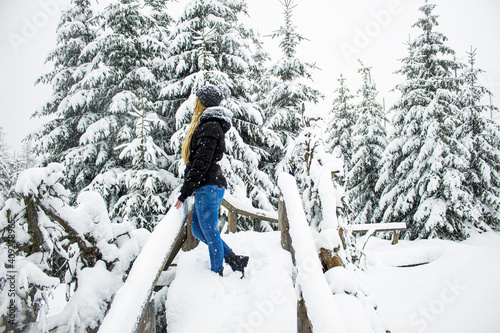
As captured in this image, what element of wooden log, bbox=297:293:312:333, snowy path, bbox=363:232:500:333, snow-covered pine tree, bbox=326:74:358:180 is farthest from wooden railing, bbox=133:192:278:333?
snow-covered pine tree, bbox=326:74:358:180

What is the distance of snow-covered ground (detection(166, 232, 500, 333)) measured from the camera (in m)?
2.58

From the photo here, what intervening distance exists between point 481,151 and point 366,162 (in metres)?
5.63

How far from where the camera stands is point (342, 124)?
19938 mm

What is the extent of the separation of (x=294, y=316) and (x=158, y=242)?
158 cm

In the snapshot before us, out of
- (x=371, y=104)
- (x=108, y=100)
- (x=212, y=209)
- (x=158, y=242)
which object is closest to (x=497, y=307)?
(x=212, y=209)

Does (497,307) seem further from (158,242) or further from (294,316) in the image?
(158,242)

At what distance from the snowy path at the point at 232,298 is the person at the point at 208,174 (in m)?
0.21

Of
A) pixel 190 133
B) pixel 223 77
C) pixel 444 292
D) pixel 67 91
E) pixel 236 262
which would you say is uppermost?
pixel 67 91

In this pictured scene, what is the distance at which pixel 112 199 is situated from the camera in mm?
9094

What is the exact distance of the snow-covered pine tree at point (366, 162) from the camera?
1692 cm

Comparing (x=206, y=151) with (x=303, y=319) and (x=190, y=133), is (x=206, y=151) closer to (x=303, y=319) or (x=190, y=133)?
(x=190, y=133)

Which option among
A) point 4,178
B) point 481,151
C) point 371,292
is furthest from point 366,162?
point 4,178

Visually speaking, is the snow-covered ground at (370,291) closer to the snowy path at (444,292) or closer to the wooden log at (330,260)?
the snowy path at (444,292)

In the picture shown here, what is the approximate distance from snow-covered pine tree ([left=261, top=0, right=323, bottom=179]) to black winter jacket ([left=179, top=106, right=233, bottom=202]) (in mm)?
8520
